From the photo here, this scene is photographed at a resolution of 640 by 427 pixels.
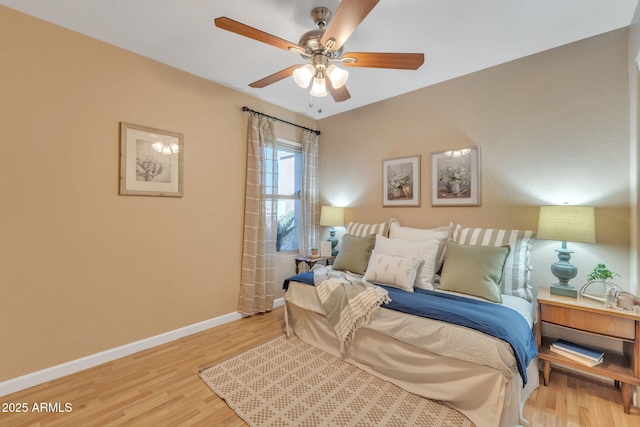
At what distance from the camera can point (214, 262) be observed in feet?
9.99

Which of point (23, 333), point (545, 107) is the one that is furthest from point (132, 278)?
point (545, 107)

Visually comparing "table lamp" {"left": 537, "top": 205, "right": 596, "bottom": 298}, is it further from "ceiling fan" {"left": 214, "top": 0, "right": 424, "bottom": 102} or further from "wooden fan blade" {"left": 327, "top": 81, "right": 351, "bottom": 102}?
"wooden fan blade" {"left": 327, "top": 81, "right": 351, "bottom": 102}

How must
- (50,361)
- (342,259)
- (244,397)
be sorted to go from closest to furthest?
(244,397)
(50,361)
(342,259)

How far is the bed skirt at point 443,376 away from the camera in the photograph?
1.57m

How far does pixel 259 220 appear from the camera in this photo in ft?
10.9

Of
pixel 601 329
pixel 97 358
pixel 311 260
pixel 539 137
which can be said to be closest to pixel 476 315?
pixel 601 329

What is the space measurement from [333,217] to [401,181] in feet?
3.24

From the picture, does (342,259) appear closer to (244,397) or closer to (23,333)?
(244,397)

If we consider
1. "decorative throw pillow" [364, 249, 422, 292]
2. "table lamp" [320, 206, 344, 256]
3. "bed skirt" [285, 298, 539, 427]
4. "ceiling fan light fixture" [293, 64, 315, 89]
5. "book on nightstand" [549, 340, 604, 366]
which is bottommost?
"bed skirt" [285, 298, 539, 427]

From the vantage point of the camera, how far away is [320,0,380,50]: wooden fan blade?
4.37 feet

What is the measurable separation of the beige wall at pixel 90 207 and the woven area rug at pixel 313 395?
3.23 ft

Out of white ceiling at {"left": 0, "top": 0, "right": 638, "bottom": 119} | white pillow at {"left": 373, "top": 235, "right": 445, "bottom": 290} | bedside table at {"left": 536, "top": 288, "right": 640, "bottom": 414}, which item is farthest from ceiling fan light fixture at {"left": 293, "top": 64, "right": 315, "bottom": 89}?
bedside table at {"left": 536, "top": 288, "right": 640, "bottom": 414}

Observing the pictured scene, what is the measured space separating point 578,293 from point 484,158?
1.36 meters

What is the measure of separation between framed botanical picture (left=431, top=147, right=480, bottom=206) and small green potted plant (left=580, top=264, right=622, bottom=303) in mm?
1012
